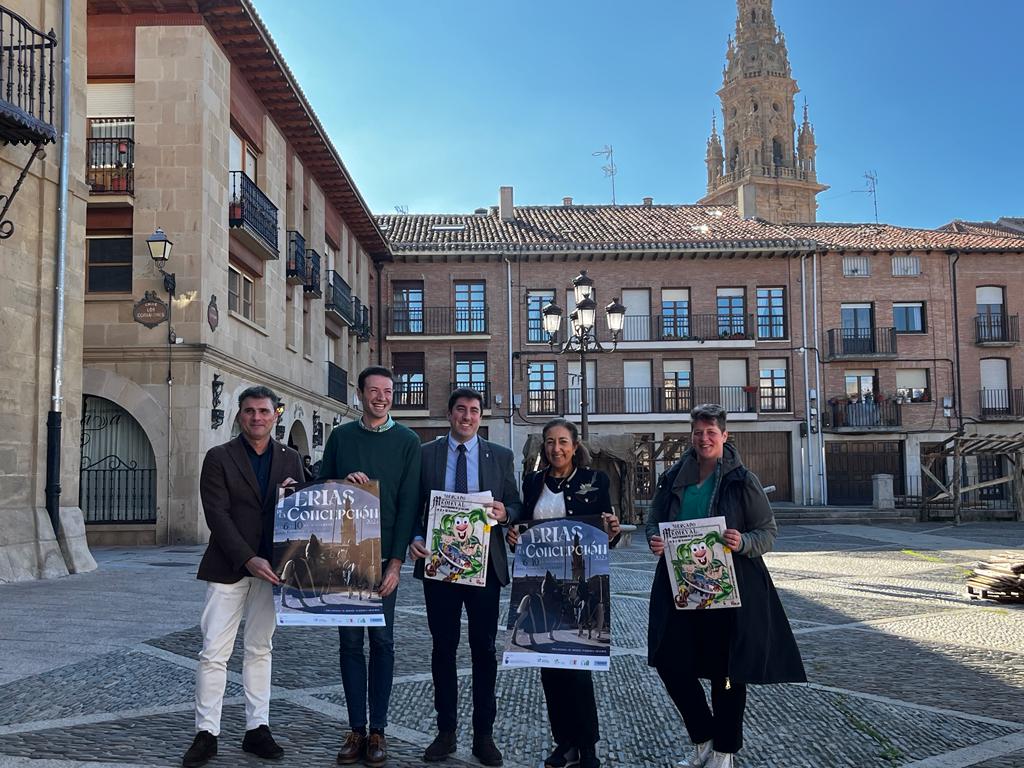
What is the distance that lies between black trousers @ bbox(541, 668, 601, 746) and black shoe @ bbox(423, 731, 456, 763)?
0.49m

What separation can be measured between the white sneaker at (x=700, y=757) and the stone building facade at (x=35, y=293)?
858cm

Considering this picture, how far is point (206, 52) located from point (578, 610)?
15640 mm

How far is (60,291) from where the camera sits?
11.5 metres

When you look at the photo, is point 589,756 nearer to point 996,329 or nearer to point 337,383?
point 337,383

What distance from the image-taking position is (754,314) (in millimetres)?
35344

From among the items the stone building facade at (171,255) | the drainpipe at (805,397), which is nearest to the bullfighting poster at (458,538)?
the stone building facade at (171,255)

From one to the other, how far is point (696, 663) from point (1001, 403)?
3554 centimetres

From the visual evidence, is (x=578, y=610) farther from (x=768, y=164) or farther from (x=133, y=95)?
(x=768, y=164)

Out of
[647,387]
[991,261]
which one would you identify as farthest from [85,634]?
[991,261]

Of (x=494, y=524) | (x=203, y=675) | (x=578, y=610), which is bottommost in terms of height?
(x=203, y=675)

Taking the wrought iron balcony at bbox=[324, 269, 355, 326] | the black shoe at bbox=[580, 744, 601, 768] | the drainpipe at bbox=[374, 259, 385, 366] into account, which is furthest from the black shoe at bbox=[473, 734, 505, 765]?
the drainpipe at bbox=[374, 259, 385, 366]

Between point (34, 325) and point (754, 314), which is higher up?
point (754, 314)

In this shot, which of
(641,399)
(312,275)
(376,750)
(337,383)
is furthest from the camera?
(641,399)

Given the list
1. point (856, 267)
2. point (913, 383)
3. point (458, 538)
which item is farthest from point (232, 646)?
point (913, 383)
